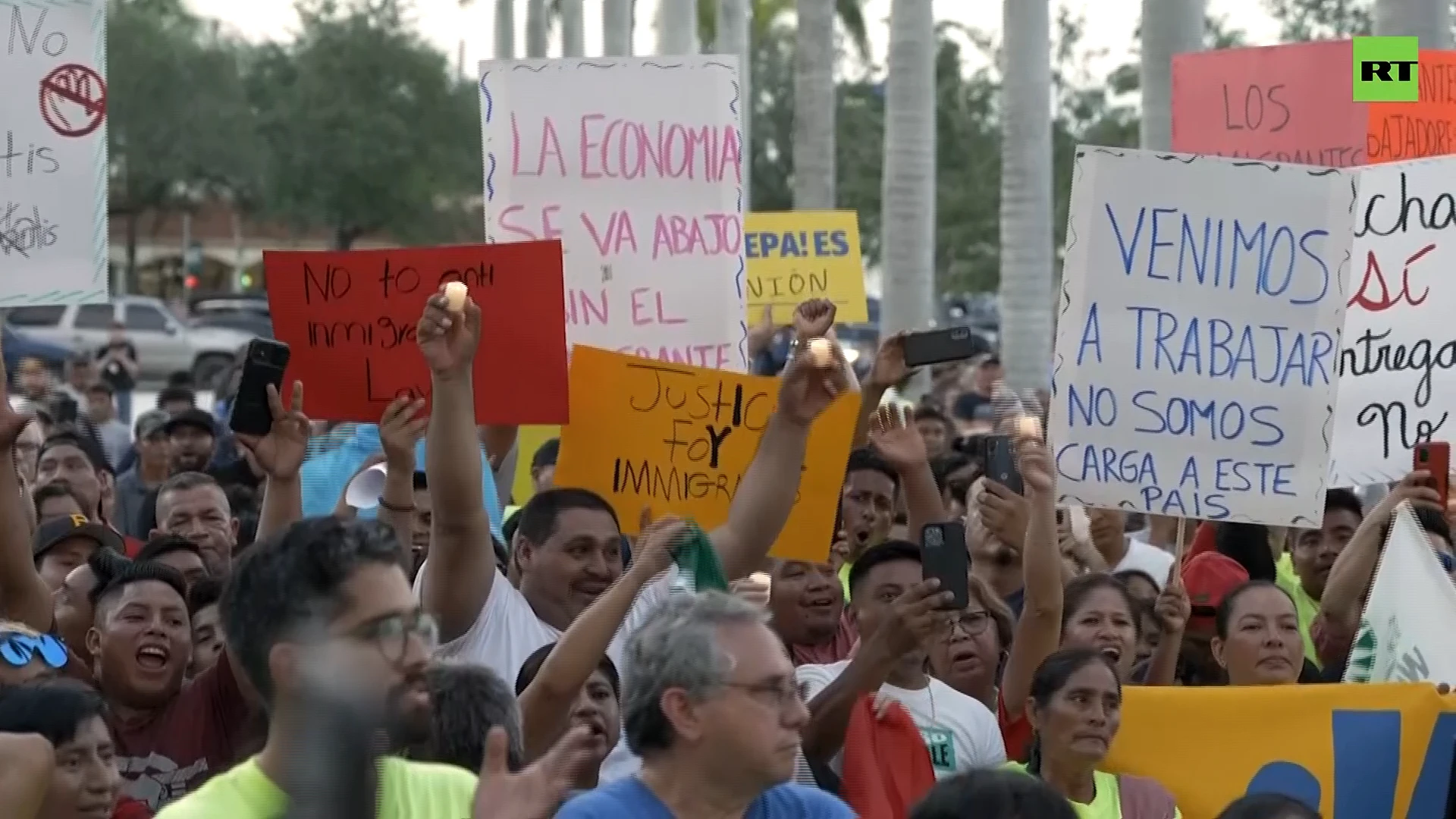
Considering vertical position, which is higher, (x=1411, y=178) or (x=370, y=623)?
(x=1411, y=178)

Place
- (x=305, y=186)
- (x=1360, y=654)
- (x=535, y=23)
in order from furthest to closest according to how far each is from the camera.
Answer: (x=305, y=186) < (x=535, y=23) < (x=1360, y=654)

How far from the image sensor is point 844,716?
18.4 ft

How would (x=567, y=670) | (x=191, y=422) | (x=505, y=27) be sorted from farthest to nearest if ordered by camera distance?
(x=505, y=27), (x=191, y=422), (x=567, y=670)

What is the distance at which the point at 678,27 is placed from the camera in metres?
26.8

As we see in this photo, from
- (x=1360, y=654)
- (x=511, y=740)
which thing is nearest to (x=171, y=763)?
(x=511, y=740)

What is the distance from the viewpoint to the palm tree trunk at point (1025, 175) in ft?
59.8

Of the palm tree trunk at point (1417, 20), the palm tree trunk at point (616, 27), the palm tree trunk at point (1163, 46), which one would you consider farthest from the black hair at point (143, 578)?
the palm tree trunk at point (616, 27)

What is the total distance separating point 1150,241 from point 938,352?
763mm

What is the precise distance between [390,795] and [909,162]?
16.5m

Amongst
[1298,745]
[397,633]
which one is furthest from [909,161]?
[397,633]

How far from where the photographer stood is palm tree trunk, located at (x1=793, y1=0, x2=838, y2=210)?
79.9 ft

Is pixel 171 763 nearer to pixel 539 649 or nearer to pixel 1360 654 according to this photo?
pixel 539 649

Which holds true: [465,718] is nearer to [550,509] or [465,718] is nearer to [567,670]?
[567,670]

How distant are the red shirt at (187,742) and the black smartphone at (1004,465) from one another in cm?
231
